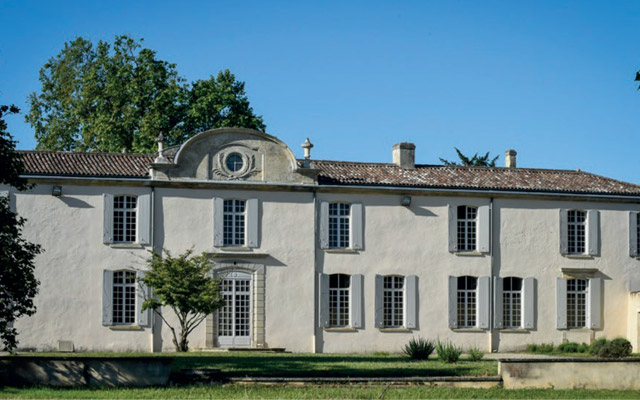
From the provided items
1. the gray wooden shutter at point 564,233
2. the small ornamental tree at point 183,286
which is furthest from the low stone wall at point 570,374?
the gray wooden shutter at point 564,233

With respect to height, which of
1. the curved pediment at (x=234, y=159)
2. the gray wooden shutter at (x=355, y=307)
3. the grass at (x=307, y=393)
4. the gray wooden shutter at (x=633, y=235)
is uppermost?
the curved pediment at (x=234, y=159)

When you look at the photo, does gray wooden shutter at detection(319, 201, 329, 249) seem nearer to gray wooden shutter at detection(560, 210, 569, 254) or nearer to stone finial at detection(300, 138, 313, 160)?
stone finial at detection(300, 138, 313, 160)

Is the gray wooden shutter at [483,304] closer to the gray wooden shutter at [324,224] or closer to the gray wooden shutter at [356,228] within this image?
the gray wooden shutter at [356,228]

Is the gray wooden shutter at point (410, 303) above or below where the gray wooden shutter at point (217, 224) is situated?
below

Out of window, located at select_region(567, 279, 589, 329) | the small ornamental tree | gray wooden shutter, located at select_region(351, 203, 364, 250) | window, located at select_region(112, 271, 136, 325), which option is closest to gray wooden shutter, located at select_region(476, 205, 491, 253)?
window, located at select_region(567, 279, 589, 329)

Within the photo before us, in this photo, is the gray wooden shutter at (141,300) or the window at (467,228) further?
the window at (467,228)

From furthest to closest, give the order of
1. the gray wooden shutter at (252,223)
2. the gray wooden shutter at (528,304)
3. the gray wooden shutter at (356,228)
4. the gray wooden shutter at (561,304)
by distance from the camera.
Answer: the gray wooden shutter at (561,304) → the gray wooden shutter at (528,304) → the gray wooden shutter at (356,228) → the gray wooden shutter at (252,223)

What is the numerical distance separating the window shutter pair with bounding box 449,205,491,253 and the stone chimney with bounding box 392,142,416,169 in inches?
91.5

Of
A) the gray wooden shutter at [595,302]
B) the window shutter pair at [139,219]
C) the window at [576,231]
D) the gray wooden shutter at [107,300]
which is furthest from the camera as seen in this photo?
the window at [576,231]

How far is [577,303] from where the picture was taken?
38781 mm

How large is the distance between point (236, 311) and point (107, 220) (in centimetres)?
508

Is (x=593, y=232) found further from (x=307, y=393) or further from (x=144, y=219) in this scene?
(x=307, y=393)

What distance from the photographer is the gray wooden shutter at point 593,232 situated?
38.8 metres

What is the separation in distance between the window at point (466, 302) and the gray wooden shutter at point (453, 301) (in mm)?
241
